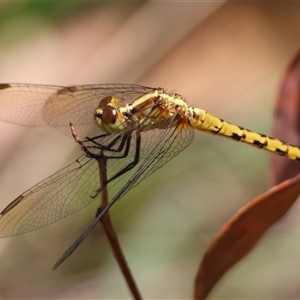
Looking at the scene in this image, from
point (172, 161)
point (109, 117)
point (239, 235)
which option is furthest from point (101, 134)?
point (172, 161)

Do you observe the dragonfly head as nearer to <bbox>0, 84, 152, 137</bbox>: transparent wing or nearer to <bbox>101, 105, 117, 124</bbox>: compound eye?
<bbox>101, 105, 117, 124</bbox>: compound eye

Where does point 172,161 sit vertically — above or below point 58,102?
below

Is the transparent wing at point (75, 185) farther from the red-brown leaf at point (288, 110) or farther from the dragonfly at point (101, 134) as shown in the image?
the red-brown leaf at point (288, 110)

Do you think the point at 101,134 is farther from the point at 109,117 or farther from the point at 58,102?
the point at 58,102

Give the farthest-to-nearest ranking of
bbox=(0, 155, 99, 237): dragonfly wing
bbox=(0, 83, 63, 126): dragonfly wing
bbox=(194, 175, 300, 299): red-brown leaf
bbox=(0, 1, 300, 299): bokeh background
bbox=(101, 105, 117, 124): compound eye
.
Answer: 1. bbox=(0, 1, 300, 299): bokeh background
2. bbox=(0, 83, 63, 126): dragonfly wing
3. bbox=(101, 105, 117, 124): compound eye
4. bbox=(0, 155, 99, 237): dragonfly wing
5. bbox=(194, 175, 300, 299): red-brown leaf

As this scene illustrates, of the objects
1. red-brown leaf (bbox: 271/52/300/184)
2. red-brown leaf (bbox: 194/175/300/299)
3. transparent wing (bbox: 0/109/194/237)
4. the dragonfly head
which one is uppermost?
the dragonfly head

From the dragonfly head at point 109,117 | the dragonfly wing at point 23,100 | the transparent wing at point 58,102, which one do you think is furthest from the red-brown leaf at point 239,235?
the dragonfly wing at point 23,100

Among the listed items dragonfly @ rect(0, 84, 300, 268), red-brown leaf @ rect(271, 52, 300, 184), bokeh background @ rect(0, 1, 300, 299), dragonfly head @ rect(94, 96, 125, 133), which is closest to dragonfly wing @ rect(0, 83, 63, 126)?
dragonfly @ rect(0, 84, 300, 268)
